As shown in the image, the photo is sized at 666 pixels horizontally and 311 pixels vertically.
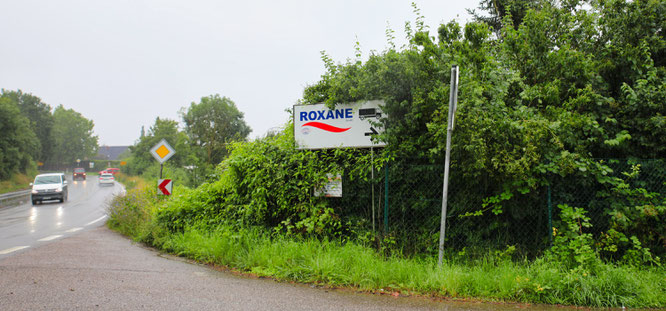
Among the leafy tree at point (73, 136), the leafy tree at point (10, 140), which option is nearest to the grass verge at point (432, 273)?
the leafy tree at point (10, 140)

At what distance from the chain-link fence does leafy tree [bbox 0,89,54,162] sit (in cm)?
9451

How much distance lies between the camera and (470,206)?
6.16 m

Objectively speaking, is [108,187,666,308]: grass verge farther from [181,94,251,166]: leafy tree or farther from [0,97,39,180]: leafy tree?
[0,97,39,180]: leafy tree

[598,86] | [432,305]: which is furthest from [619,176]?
[432,305]

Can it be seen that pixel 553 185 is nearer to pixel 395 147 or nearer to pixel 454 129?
pixel 454 129

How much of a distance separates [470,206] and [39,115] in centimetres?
9983

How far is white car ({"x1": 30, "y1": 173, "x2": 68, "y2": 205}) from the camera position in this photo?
23188mm

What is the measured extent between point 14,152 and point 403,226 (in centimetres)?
5540

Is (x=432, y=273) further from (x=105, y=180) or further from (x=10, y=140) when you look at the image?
(x=10, y=140)

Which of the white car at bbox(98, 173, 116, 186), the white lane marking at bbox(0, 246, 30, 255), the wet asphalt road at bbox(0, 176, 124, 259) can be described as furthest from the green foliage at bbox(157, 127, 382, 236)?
the white car at bbox(98, 173, 116, 186)

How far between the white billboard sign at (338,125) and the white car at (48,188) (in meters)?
22.5

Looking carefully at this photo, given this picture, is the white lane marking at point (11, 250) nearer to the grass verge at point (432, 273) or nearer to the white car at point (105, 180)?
the grass verge at point (432, 273)

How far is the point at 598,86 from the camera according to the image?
6.63 m

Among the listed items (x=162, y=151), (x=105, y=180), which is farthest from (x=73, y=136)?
(x=162, y=151)
